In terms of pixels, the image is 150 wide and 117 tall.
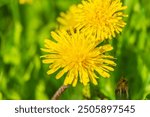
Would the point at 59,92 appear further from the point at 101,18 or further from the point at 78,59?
the point at 101,18

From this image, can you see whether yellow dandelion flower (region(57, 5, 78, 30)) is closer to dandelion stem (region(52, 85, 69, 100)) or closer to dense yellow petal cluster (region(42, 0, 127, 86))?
dense yellow petal cluster (region(42, 0, 127, 86))

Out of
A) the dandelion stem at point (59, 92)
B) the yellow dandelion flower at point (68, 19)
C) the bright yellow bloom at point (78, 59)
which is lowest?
the dandelion stem at point (59, 92)

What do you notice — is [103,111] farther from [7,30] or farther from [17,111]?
[7,30]

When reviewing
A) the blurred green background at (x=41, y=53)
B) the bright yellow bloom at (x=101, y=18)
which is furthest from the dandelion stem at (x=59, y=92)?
the bright yellow bloom at (x=101, y=18)

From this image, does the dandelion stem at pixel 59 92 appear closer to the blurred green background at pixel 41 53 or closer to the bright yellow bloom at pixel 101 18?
the blurred green background at pixel 41 53

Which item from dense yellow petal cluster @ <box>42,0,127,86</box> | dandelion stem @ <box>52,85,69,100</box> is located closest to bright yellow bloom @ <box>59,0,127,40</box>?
dense yellow petal cluster @ <box>42,0,127,86</box>
